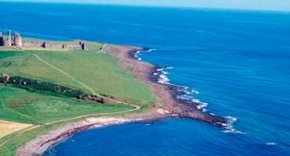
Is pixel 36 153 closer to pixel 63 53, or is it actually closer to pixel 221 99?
pixel 221 99

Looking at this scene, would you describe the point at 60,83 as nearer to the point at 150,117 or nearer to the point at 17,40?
the point at 150,117

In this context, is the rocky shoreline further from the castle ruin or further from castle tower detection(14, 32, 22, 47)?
castle tower detection(14, 32, 22, 47)

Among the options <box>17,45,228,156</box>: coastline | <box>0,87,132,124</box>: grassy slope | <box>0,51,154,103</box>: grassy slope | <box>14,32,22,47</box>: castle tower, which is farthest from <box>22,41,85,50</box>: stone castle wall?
<box>0,87,132,124</box>: grassy slope

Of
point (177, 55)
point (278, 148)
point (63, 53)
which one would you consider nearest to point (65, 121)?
point (278, 148)

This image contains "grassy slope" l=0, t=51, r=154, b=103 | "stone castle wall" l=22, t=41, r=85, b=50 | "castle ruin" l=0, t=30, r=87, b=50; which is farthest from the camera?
"stone castle wall" l=22, t=41, r=85, b=50

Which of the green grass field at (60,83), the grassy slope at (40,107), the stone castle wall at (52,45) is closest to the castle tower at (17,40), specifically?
the stone castle wall at (52,45)
